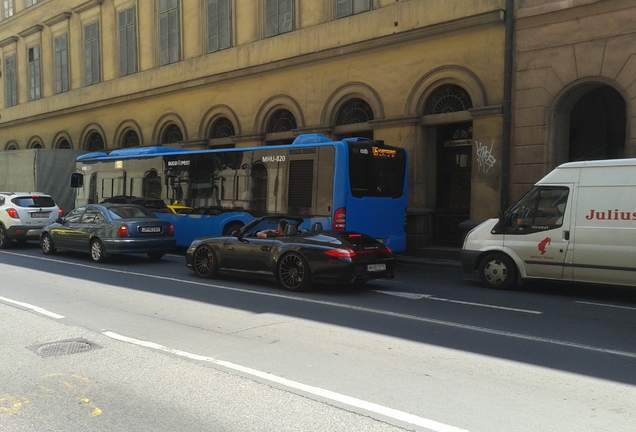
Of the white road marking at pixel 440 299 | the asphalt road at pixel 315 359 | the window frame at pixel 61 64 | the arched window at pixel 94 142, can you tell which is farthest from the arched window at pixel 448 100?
the window frame at pixel 61 64

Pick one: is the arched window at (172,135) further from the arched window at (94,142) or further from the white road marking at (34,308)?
the white road marking at (34,308)

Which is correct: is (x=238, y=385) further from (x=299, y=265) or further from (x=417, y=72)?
(x=417, y=72)

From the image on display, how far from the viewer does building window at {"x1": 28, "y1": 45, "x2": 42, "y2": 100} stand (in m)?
34.3

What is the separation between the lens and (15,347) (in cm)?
632

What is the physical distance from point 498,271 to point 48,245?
1210cm

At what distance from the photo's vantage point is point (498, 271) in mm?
10688

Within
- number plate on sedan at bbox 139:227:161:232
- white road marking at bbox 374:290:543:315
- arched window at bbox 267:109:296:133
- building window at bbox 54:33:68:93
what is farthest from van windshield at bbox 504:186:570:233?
building window at bbox 54:33:68:93

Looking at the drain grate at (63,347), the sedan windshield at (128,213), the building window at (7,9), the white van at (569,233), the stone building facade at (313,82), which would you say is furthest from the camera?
the building window at (7,9)

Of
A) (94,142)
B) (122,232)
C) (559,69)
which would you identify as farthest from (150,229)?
(94,142)

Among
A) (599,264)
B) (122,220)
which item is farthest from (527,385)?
(122,220)

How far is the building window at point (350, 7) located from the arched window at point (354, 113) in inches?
110

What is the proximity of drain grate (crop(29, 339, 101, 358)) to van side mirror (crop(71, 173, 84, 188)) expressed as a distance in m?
14.7

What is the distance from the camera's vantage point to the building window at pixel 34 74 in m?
34.3

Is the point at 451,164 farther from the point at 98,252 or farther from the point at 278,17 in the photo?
the point at 98,252
